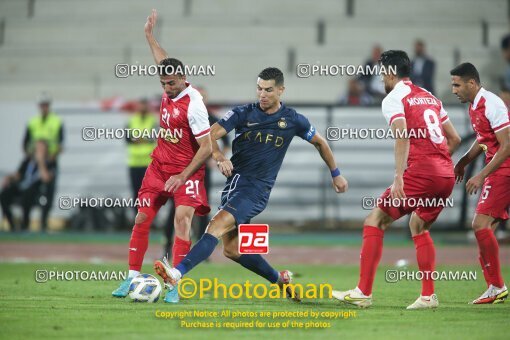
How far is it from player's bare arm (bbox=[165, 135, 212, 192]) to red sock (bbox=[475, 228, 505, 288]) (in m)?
2.81

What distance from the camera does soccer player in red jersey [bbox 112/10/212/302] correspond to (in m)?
10.0

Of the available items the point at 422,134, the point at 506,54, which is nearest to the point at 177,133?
the point at 422,134

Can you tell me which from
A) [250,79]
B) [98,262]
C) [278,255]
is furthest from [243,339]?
[250,79]

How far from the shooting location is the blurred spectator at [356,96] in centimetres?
2136

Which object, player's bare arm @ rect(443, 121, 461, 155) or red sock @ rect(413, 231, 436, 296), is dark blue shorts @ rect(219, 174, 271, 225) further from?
player's bare arm @ rect(443, 121, 461, 155)

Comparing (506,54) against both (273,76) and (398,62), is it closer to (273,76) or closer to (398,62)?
(398,62)

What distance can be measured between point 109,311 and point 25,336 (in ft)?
4.99

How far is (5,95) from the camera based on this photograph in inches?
945

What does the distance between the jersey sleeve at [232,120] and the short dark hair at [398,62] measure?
1462 millimetres

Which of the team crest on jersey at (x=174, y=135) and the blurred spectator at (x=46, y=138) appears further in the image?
the blurred spectator at (x=46, y=138)

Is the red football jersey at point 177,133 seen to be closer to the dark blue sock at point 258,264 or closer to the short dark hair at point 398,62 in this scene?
the dark blue sock at point 258,264

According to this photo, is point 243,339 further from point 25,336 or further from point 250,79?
point 250,79

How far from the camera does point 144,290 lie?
946 cm

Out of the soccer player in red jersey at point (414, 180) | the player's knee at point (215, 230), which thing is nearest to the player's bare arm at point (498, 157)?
the soccer player in red jersey at point (414, 180)
